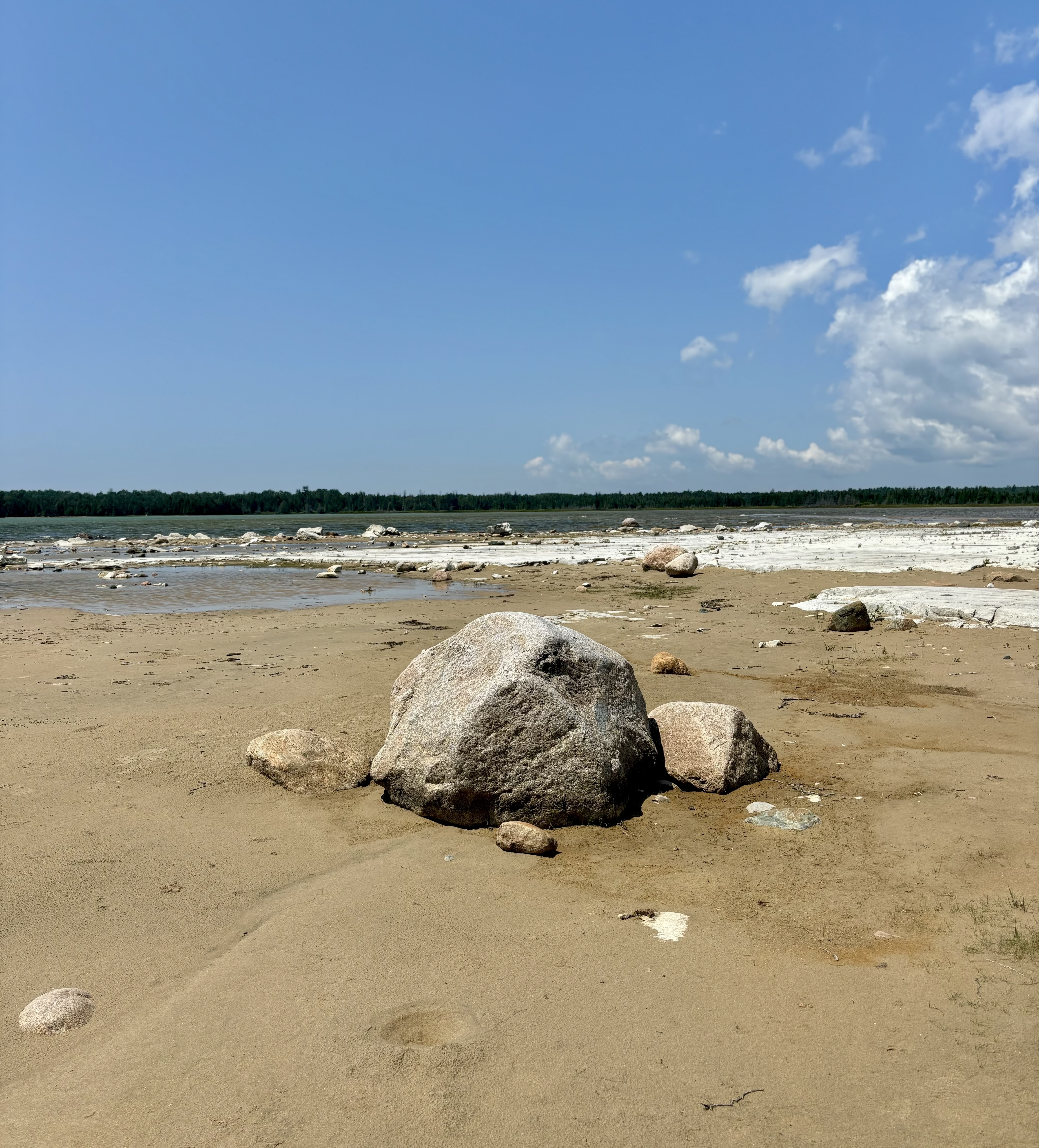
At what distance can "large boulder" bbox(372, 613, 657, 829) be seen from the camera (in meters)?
4.42

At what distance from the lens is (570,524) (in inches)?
2208

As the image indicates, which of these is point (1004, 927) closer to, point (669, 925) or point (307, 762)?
point (669, 925)

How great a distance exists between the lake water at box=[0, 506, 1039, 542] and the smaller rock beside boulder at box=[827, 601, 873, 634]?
3662cm

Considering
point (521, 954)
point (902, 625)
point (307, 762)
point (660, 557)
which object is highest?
point (660, 557)

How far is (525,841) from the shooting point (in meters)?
4.08

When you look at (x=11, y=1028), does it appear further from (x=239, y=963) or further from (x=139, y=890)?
(x=139, y=890)

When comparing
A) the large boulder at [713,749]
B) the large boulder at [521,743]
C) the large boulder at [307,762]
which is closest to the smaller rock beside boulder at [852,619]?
the large boulder at [713,749]

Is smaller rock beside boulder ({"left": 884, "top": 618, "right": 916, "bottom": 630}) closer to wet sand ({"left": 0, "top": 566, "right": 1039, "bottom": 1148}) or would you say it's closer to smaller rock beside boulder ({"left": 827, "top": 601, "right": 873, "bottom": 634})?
smaller rock beside boulder ({"left": 827, "top": 601, "right": 873, "bottom": 634})

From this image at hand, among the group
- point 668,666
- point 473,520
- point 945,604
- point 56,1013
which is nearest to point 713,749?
point 668,666

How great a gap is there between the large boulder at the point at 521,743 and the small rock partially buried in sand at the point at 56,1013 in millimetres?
1997

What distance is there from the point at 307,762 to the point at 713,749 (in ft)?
8.61

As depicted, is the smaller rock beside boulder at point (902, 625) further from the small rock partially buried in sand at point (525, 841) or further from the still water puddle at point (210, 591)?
the still water puddle at point (210, 591)

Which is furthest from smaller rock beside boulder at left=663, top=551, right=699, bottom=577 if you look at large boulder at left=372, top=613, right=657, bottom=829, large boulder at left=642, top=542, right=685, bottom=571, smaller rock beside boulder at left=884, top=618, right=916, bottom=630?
large boulder at left=372, top=613, right=657, bottom=829

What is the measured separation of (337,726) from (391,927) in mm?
2965
